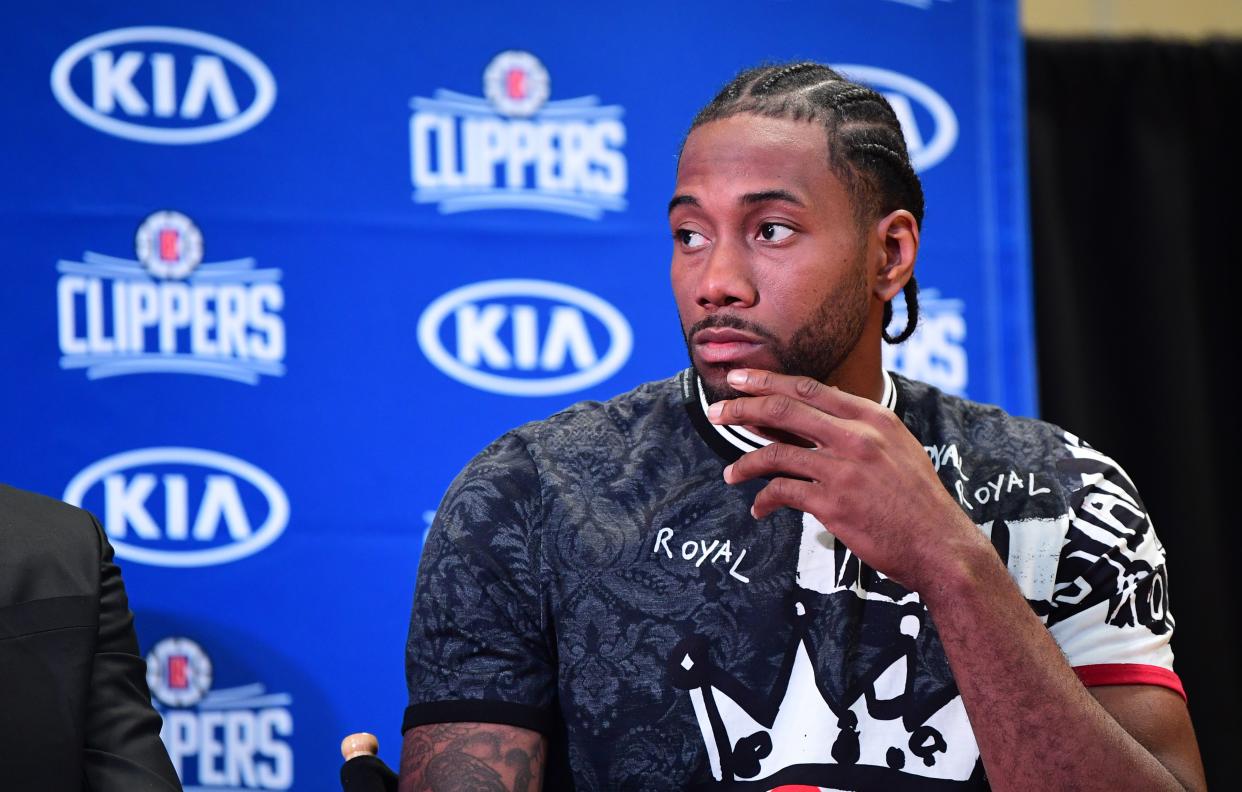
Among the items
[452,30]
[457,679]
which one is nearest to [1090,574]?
[457,679]

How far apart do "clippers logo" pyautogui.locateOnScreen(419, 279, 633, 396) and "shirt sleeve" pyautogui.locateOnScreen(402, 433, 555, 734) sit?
3.28ft

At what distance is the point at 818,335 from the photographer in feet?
5.42

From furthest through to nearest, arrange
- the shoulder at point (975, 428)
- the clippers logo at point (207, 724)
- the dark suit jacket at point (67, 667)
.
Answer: the clippers logo at point (207, 724)
the shoulder at point (975, 428)
the dark suit jacket at point (67, 667)

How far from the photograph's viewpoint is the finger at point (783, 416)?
4.71 feet

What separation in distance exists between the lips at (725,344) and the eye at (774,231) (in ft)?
0.42

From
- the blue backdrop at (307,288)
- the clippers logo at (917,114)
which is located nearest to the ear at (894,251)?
the blue backdrop at (307,288)

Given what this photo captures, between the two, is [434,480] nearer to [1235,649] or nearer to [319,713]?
[319,713]

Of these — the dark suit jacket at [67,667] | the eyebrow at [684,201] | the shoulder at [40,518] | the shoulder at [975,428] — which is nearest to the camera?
the dark suit jacket at [67,667]

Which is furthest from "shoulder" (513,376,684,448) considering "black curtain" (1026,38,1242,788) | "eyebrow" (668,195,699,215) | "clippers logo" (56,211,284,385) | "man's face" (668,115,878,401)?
"black curtain" (1026,38,1242,788)

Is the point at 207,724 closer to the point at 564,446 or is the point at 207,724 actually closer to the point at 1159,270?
the point at 564,446

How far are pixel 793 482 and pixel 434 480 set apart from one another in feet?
4.30

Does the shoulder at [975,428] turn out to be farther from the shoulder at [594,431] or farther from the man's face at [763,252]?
the shoulder at [594,431]

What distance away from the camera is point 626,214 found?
2746mm

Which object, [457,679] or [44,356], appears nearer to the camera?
[457,679]
